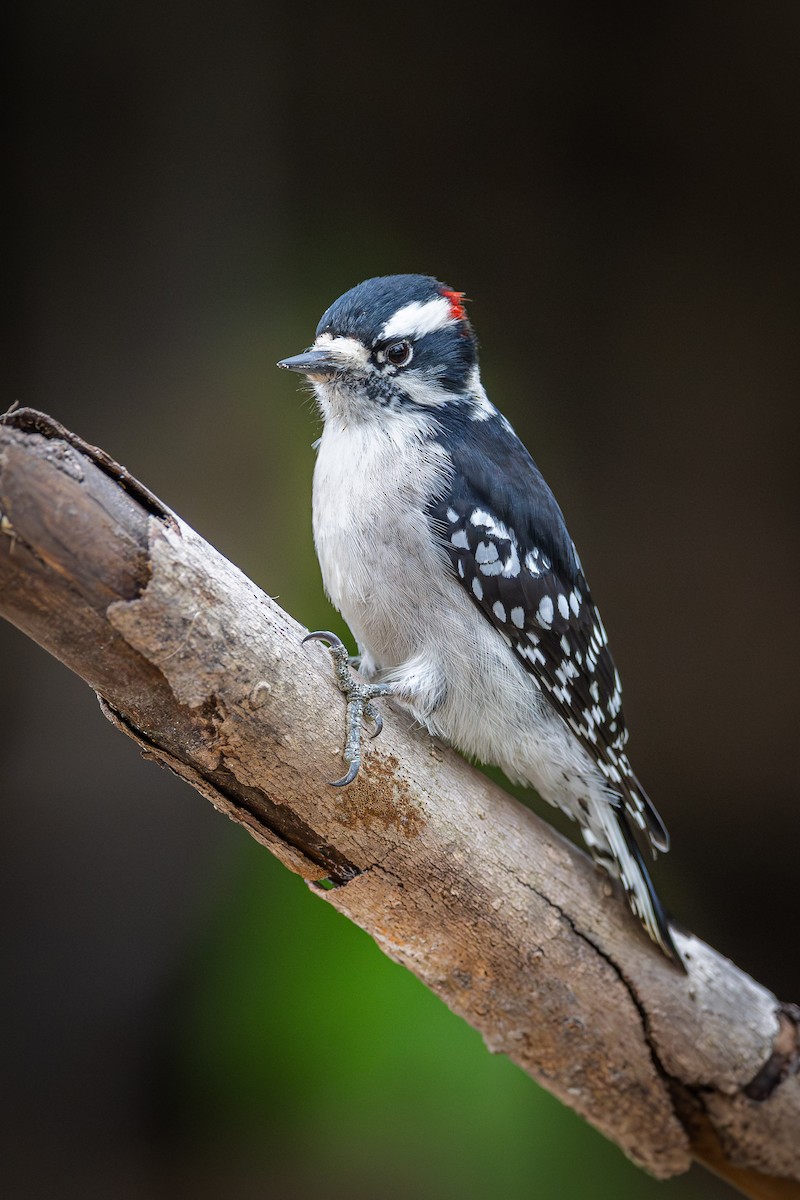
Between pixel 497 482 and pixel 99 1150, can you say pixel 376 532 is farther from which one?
pixel 99 1150

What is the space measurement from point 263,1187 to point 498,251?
3.05 m

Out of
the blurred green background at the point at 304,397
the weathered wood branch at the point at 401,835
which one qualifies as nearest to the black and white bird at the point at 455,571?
the weathered wood branch at the point at 401,835

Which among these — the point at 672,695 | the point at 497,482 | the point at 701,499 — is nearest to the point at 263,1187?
the point at 672,695

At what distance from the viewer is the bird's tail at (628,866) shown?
182 cm

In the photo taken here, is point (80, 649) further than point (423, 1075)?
No

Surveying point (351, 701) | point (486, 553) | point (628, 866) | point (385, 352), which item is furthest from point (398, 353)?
point (628, 866)

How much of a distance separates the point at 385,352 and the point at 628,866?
1066 millimetres

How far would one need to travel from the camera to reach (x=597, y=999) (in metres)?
1.77

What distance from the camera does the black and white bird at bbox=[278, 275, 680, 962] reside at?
5.77 ft

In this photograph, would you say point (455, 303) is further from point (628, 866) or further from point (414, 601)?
point (628, 866)

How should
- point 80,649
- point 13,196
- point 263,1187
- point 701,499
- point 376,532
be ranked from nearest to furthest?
point 80,649 → point 376,532 → point 263,1187 → point 13,196 → point 701,499

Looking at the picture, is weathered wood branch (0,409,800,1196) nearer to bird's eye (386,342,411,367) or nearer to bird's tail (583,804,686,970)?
bird's tail (583,804,686,970)

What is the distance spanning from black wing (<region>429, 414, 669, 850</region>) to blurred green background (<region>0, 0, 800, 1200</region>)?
1023 mm

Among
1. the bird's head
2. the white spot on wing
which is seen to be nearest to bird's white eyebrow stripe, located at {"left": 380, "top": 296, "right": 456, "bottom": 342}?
the bird's head
